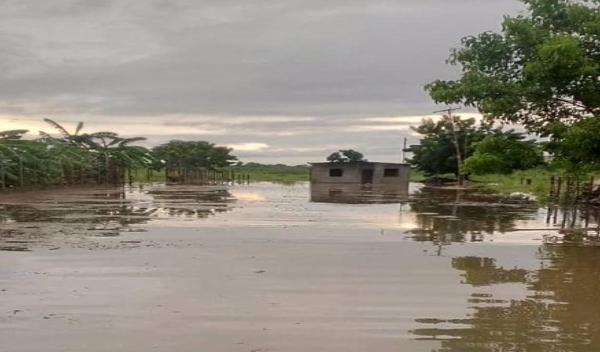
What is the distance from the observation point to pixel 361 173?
57.3 metres

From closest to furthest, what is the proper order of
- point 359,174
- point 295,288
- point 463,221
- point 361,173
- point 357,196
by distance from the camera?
point 295,288 → point 463,221 → point 357,196 → point 359,174 → point 361,173

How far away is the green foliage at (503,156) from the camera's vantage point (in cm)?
1496

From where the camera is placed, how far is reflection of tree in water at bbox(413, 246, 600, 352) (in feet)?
19.7

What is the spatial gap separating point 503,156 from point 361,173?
42240mm

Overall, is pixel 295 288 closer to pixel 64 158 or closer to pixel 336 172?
pixel 64 158

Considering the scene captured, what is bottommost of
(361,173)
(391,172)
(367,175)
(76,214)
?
(76,214)

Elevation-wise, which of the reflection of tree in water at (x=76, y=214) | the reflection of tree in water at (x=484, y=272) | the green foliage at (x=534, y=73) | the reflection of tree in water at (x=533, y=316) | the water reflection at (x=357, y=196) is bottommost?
the reflection of tree in water at (x=533, y=316)

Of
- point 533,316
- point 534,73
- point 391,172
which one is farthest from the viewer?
point 391,172

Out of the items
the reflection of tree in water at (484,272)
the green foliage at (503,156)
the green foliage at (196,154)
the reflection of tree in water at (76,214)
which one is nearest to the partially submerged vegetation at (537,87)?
the green foliage at (503,156)

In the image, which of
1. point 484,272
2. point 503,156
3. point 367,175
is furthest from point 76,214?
point 367,175

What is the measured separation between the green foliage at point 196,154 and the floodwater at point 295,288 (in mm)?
63730

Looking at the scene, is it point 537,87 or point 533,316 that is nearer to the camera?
point 533,316

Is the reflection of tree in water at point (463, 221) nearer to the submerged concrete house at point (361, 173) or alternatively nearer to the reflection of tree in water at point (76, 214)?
the reflection of tree in water at point (76, 214)

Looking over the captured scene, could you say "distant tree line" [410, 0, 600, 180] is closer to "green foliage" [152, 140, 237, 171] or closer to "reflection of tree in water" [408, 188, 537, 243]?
"reflection of tree in water" [408, 188, 537, 243]
